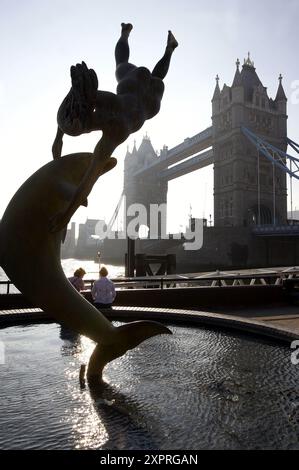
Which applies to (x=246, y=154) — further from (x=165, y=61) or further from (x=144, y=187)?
(x=165, y=61)

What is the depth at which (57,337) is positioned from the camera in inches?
190

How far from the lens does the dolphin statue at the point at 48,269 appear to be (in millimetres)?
3020

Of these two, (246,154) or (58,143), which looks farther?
(246,154)

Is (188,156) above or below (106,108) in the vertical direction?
above

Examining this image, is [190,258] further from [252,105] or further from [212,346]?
[212,346]

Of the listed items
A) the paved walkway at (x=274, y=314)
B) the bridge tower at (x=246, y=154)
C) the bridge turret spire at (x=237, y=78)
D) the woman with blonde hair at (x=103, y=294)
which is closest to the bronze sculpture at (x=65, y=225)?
the woman with blonde hair at (x=103, y=294)

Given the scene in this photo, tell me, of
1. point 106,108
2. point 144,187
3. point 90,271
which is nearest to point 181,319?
point 106,108

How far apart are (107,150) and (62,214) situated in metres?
0.66

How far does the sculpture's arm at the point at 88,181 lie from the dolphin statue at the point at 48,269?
0.28ft

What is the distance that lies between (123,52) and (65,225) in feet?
5.85

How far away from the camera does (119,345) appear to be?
10.1 ft

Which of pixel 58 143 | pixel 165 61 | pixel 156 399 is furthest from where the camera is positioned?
pixel 165 61

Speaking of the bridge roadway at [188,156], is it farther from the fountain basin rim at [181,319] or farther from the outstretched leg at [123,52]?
the outstretched leg at [123,52]

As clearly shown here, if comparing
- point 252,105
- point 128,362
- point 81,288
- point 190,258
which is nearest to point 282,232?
point 190,258
